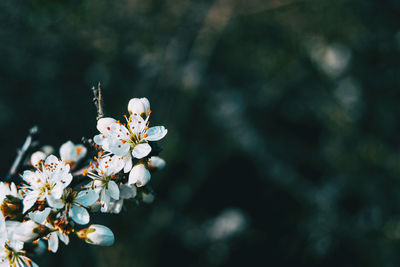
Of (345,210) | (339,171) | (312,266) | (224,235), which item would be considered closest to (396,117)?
(339,171)

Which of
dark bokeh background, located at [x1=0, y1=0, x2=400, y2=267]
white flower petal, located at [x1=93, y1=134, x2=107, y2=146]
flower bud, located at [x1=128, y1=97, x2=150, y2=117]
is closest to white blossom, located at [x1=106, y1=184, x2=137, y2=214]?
white flower petal, located at [x1=93, y1=134, x2=107, y2=146]

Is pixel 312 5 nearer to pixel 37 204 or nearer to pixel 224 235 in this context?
pixel 224 235

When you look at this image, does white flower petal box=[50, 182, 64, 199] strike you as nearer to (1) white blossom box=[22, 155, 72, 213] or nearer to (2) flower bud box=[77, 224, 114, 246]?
(1) white blossom box=[22, 155, 72, 213]

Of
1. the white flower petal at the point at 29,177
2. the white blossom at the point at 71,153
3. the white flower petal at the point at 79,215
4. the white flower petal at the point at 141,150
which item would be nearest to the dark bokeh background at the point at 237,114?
the white blossom at the point at 71,153

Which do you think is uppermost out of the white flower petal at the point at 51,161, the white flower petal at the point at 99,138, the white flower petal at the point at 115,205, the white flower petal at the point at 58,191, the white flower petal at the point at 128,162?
the white flower petal at the point at 99,138

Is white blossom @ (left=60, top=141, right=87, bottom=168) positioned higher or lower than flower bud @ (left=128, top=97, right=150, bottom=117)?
lower

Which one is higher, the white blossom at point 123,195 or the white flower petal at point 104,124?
the white flower petal at point 104,124

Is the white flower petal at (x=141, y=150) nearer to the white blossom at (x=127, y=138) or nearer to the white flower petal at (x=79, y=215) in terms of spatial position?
the white blossom at (x=127, y=138)
